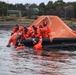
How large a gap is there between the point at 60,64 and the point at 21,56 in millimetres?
4228

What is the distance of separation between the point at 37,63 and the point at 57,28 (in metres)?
11.4

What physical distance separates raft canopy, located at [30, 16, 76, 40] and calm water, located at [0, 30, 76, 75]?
119 inches

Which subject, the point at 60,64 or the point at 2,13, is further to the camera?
the point at 2,13

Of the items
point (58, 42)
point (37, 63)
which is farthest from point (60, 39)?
point (37, 63)

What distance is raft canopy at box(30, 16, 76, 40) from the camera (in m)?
30.3

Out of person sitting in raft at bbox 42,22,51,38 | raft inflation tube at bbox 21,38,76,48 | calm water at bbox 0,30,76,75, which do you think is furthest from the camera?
person sitting in raft at bbox 42,22,51,38

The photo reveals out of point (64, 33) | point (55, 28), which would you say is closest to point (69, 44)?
point (64, 33)

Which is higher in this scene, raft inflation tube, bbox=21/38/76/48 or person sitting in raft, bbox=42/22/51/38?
person sitting in raft, bbox=42/22/51/38

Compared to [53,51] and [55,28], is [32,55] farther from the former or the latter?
[55,28]

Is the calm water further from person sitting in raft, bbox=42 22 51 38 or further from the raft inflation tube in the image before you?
person sitting in raft, bbox=42 22 51 38

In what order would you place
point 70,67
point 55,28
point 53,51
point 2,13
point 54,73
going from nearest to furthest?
point 54,73 < point 70,67 < point 53,51 < point 55,28 < point 2,13

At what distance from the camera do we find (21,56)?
24.5 m

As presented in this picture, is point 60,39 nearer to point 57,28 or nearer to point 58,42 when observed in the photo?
point 58,42

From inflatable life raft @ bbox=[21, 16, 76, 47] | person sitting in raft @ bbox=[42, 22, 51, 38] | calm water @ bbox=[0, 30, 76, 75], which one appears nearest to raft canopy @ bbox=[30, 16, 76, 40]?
inflatable life raft @ bbox=[21, 16, 76, 47]
